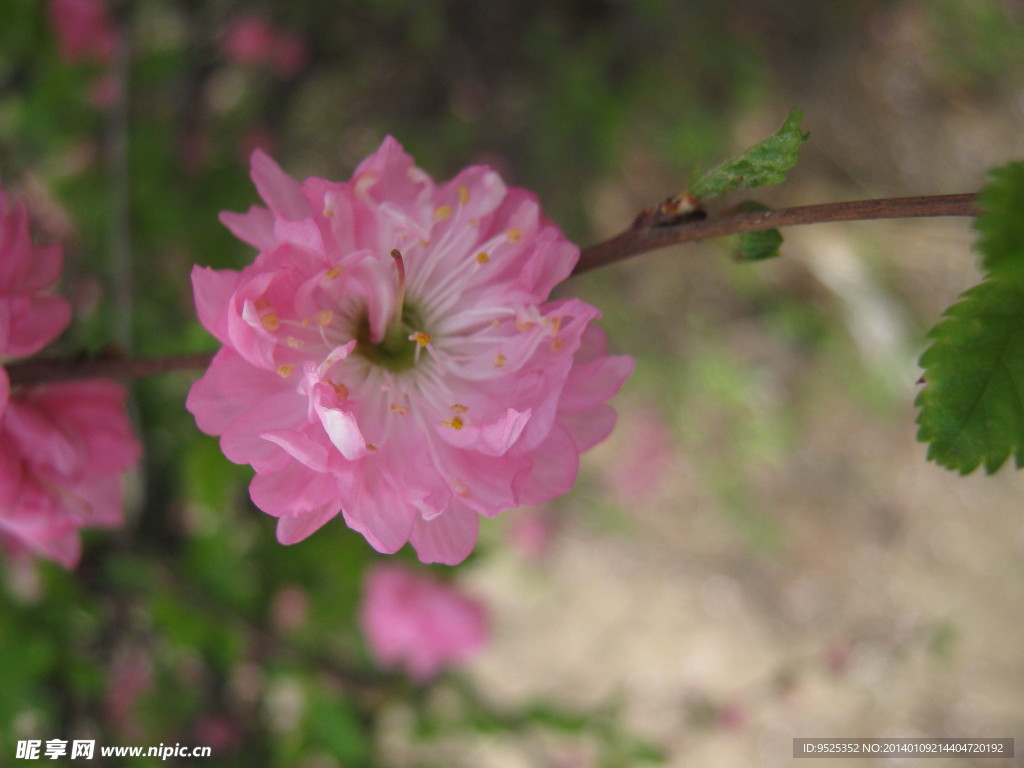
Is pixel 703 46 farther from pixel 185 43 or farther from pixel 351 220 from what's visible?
pixel 351 220

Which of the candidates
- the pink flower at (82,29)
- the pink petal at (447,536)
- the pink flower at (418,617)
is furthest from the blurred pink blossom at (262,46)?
the pink petal at (447,536)

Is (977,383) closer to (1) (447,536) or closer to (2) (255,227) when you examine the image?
(1) (447,536)

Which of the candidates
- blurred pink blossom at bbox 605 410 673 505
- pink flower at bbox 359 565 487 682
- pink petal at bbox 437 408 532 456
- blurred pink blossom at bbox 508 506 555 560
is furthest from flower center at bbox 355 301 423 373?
blurred pink blossom at bbox 605 410 673 505

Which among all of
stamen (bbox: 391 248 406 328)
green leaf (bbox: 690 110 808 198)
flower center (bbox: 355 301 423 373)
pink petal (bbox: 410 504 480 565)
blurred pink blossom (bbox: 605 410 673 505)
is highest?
blurred pink blossom (bbox: 605 410 673 505)

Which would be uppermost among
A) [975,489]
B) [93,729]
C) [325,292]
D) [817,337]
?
[817,337]

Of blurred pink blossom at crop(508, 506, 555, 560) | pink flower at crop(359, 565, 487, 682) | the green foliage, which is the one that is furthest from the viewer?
blurred pink blossom at crop(508, 506, 555, 560)

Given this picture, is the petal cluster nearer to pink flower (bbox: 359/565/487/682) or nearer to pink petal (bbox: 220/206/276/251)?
pink petal (bbox: 220/206/276/251)

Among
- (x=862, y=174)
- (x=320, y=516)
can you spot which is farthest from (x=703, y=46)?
(x=320, y=516)
